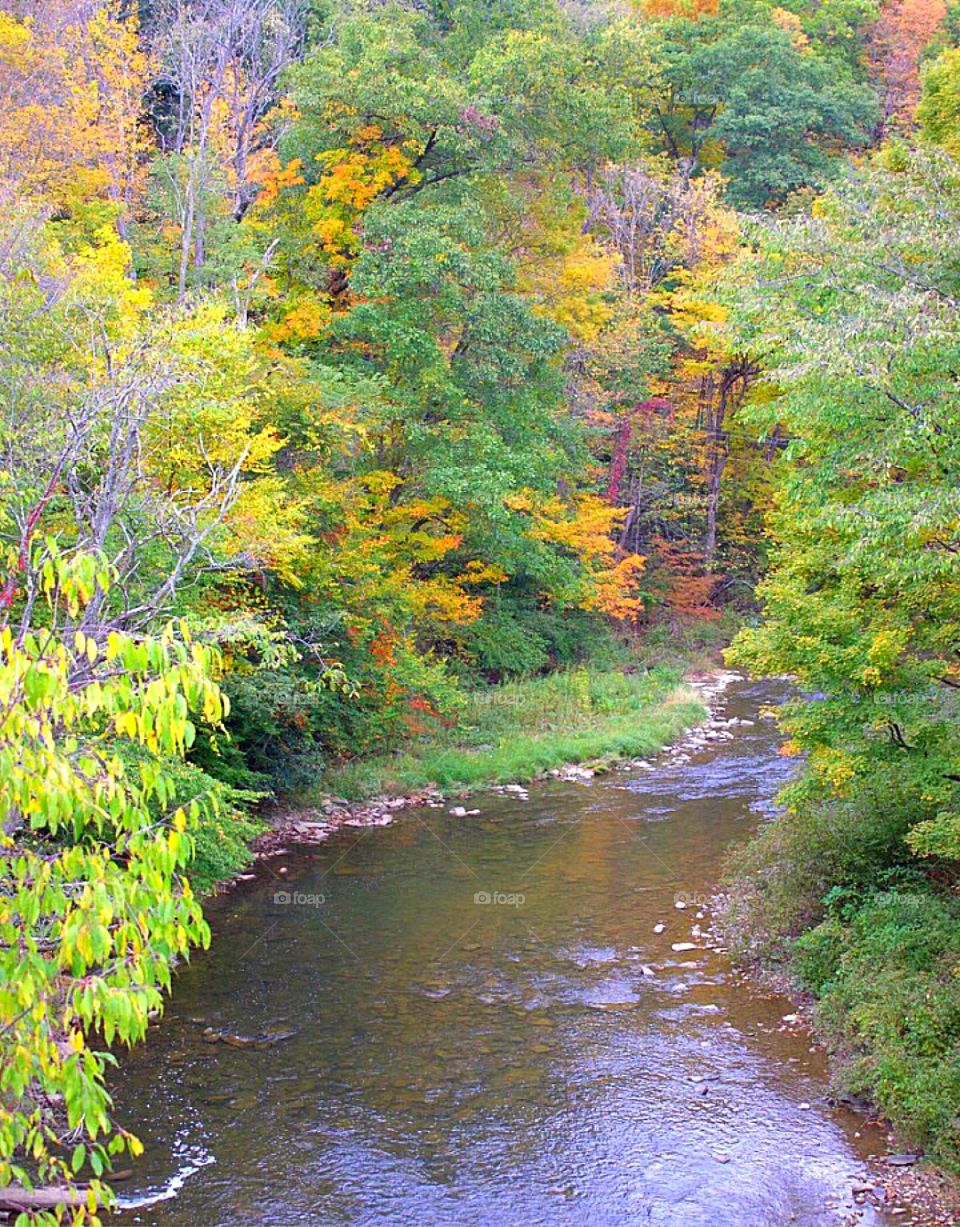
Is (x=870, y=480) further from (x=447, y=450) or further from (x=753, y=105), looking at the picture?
(x=753, y=105)

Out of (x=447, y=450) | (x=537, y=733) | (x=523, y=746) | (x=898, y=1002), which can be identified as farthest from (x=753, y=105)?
(x=898, y=1002)

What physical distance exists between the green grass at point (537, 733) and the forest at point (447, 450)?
0.70 feet

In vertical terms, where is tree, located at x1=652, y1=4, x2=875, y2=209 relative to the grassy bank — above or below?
above

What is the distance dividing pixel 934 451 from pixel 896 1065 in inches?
184

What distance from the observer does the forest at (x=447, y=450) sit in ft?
16.4

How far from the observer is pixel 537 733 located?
22703mm

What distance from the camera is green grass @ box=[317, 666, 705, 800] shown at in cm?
1948

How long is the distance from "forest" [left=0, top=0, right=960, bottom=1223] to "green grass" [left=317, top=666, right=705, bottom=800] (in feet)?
0.70

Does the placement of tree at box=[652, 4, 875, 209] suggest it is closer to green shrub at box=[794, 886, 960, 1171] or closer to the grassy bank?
the grassy bank

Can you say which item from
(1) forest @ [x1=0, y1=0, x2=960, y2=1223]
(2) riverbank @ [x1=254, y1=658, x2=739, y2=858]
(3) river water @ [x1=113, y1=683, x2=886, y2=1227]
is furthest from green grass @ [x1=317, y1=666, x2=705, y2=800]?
(3) river water @ [x1=113, y1=683, x2=886, y2=1227]

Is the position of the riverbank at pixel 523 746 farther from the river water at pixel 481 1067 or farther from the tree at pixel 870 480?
the tree at pixel 870 480

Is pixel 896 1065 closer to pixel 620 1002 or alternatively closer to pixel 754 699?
pixel 620 1002

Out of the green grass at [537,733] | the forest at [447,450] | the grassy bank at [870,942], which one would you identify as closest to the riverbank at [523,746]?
the green grass at [537,733]

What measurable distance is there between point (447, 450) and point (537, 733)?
19.8ft
